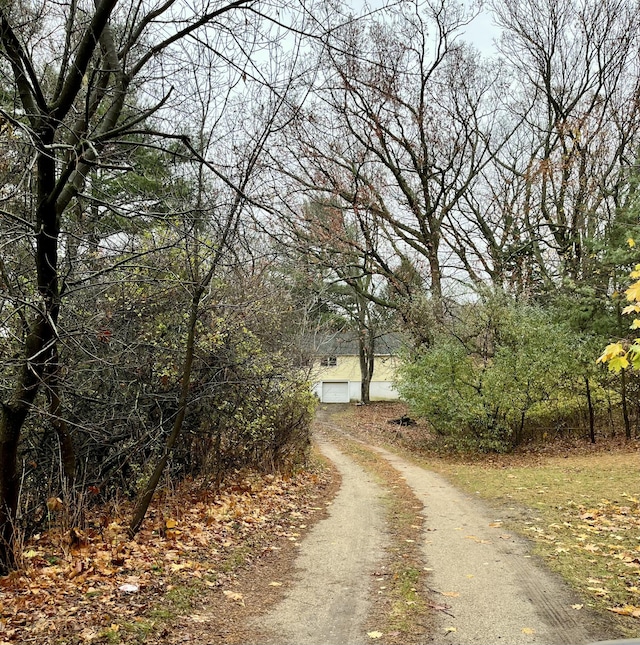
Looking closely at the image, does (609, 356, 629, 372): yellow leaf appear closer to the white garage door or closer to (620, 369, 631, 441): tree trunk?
(620, 369, 631, 441): tree trunk

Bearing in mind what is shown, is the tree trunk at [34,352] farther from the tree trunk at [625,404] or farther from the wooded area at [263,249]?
the tree trunk at [625,404]

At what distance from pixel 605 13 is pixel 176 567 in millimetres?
21497

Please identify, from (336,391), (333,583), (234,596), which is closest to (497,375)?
(333,583)

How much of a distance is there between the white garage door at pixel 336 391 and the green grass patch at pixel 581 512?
25.2 m

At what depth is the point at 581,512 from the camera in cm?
858

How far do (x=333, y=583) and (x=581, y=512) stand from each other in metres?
4.76

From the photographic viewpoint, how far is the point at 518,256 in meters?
20.4

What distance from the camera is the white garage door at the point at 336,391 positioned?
41062mm

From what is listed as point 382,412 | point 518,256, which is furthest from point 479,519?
point 382,412

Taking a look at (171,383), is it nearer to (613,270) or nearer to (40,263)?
(40,263)

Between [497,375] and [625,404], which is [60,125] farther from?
[625,404]

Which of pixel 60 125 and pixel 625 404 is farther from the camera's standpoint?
pixel 625 404

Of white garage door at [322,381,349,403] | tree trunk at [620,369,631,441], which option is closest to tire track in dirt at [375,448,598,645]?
tree trunk at [620,369,631,441]

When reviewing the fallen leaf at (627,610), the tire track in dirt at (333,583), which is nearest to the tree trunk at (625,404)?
the tire track in dirt at (333,583)
